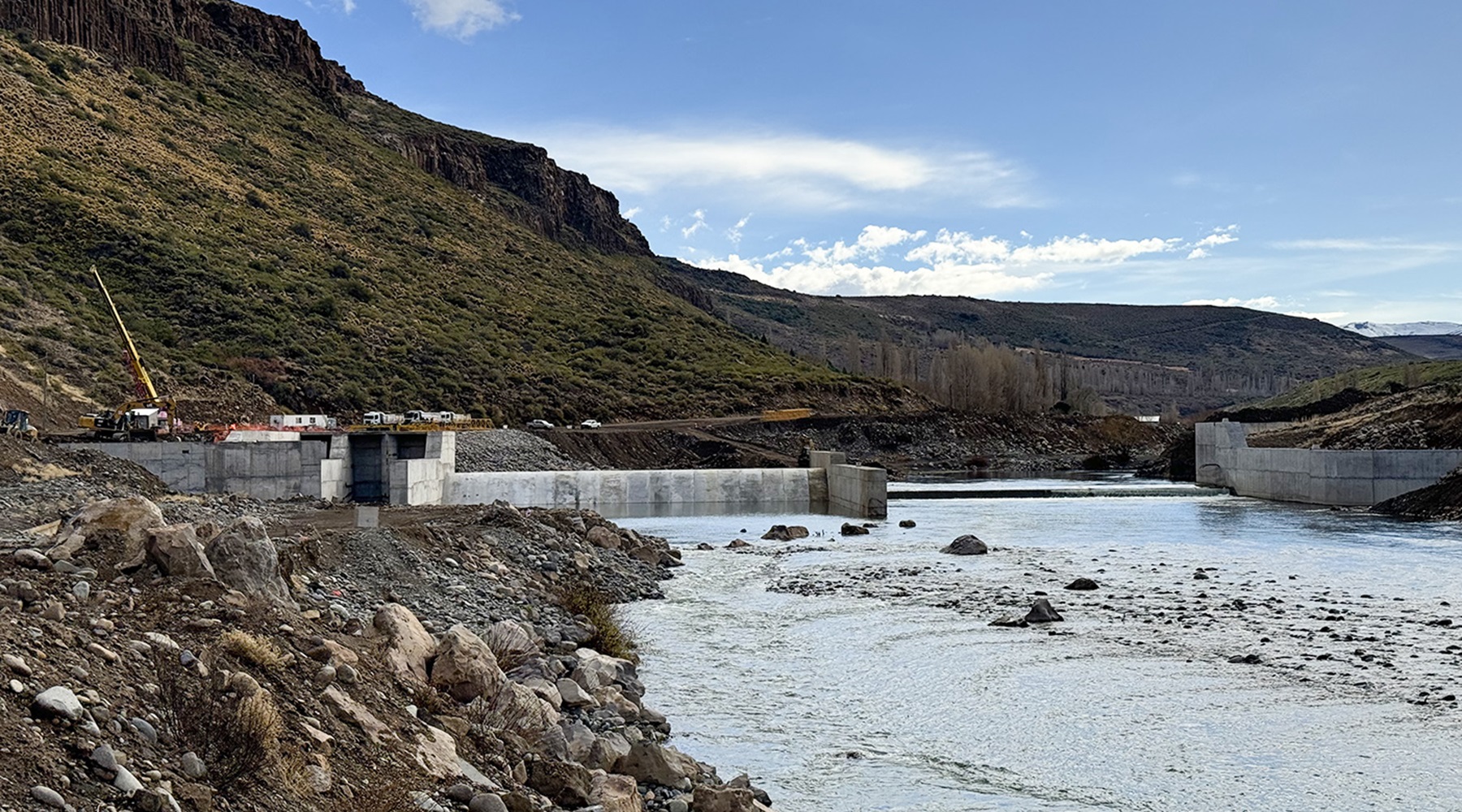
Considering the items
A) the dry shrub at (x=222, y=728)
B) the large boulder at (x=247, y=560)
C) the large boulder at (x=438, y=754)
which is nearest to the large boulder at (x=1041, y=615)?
the large boulder at (x=247, y=560)

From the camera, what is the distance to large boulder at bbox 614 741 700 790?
8.42 meters

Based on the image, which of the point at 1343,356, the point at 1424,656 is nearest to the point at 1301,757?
the point at 1424,656

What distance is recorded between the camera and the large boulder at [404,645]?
8.77 m

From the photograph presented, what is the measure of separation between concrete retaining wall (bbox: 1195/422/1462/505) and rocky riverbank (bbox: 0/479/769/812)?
3181 centimetres

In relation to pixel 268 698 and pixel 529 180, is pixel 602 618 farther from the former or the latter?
pixel 529 180

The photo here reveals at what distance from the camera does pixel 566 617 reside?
619 inches

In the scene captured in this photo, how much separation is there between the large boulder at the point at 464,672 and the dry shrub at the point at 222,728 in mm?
2395

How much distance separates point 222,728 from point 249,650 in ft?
3.86

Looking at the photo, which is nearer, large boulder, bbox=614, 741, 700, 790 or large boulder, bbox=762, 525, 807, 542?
large boulder, bbox=614, 741, 700, 790

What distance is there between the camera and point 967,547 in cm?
2650

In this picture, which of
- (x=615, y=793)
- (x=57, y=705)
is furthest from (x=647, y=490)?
(x=57, y=705)

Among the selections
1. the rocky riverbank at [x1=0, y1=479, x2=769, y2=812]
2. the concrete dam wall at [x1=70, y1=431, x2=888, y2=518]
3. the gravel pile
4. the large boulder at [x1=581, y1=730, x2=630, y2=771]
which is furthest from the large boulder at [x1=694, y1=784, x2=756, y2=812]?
the gravel pile

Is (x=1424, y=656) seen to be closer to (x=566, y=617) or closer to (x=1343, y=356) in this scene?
(x=566, y=617)

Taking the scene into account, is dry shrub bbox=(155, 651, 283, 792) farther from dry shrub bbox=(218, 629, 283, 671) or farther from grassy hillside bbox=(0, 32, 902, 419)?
grassy hillside bbox=(0, 32, 902, 419)
